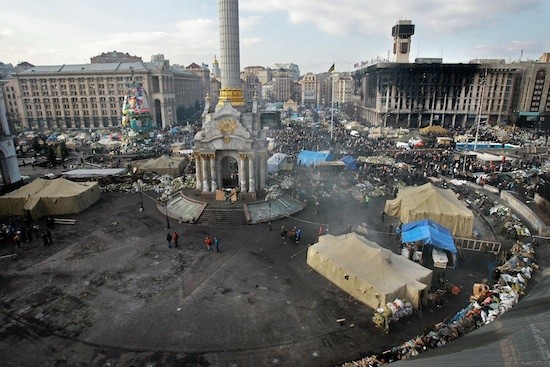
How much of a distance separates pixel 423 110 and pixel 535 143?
106 feet

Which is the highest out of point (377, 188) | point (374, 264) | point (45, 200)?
point (374, 264)

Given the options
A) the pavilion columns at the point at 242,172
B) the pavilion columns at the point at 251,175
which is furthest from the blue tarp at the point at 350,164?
the pavilion columns at the point at 242,172

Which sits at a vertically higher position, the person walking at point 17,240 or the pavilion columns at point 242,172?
the pavilion columns at point 242,172

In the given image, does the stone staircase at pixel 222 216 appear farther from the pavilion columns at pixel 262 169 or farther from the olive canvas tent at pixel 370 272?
the olive canvas tent at pixel 370 272

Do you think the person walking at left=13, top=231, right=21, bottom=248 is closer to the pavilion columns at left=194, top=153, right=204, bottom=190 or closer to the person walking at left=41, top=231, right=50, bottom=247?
the person walking at left=41, top=231, right=50, bottom=247

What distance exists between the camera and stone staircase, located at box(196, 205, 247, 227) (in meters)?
28.3

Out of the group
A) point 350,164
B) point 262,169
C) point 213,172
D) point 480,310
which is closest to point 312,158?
point 350,164

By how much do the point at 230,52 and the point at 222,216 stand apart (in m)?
16.3

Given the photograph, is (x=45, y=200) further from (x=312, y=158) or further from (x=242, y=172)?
(x=312, y=158)

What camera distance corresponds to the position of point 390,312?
16.0 m

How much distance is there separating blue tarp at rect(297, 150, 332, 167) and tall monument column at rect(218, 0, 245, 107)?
530 inches

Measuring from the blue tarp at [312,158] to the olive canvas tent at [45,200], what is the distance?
82.6 ft

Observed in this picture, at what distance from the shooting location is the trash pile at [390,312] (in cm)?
1574

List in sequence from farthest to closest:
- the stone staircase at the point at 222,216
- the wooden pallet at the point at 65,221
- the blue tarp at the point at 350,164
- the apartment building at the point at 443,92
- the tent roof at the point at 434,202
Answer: the apartment building at the point at 443,92
the blue tarp at the point at 350,164
the wooden pallet at the point at 65,221
the stone staircase at the point at 222,216
the tent roof at the point at 434,202
